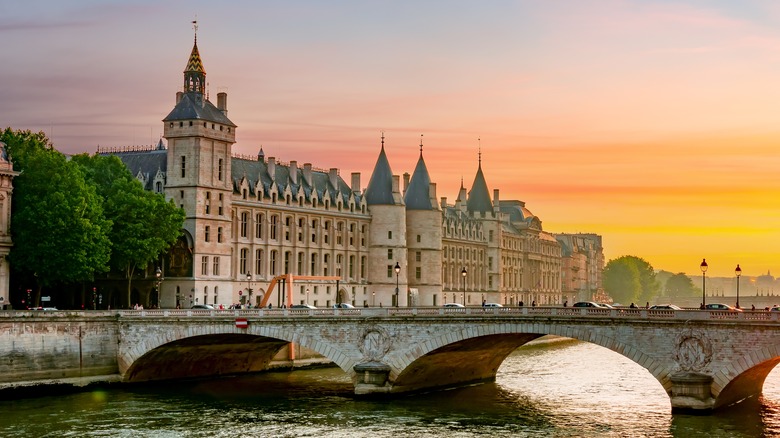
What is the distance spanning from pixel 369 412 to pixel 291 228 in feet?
207

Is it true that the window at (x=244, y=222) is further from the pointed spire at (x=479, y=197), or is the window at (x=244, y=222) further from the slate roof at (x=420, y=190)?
the pointed spire at (x=479, y=197)

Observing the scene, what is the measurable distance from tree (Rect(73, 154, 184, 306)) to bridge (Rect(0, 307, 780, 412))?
1564cm

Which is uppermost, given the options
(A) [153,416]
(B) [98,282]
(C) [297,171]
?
(C) [297,171]

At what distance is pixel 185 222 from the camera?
114 metres

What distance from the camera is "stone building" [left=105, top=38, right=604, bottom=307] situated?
115 m

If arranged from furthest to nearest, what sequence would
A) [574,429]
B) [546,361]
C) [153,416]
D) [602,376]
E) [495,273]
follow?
1. [495,273]
2. [546,361]
3. [602,376]
4. [153,416]
5. [574,429]

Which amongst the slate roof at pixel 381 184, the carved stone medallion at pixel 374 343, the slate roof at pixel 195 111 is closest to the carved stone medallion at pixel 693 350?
the carved stone medallion at pixel 374 343

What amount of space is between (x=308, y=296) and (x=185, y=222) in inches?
924

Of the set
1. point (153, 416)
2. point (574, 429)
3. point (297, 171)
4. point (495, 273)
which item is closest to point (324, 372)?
point (153, 416)

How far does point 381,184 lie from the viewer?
477ft

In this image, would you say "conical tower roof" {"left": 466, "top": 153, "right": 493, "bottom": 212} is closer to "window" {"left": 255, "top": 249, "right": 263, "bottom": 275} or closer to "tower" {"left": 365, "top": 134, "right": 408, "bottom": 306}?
"tower" {"left": 365, "top": 134, "right": 408, "bottom": 306}

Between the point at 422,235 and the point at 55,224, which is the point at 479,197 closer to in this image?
the point at 422,235

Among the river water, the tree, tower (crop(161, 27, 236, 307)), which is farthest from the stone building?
the river water

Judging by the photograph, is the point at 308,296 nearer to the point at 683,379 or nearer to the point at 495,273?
the point at 495,273
